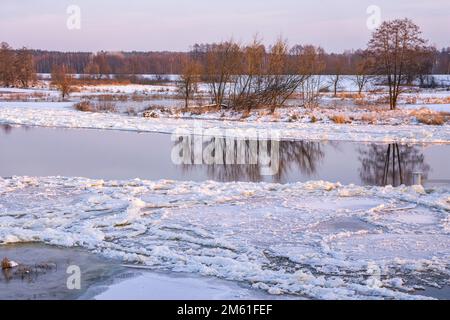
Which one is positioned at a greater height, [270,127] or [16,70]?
[16,70]

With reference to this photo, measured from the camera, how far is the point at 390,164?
626 inches

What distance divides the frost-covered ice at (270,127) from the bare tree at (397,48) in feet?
24.2

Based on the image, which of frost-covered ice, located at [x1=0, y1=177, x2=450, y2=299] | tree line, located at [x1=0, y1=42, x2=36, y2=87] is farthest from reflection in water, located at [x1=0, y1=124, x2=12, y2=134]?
tree line, located at [x1=0, y1=42, x2=36, y2=87]

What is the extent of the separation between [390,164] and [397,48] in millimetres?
18220

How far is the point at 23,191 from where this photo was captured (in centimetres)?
1191

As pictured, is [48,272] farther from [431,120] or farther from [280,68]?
[280,68]

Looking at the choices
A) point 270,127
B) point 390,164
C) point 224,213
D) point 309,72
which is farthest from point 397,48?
point 224,213

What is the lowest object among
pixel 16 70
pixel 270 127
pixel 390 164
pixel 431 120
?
pixel 390 164

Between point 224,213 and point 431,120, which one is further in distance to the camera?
point 431,120

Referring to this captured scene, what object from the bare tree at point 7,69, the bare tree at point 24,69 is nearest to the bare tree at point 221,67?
the bare tree at point 24,69

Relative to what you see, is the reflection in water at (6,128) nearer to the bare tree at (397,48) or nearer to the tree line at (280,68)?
the tree line at (280,68)

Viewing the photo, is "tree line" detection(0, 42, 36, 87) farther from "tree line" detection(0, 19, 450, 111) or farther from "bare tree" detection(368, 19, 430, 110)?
"bare tree" detection(368, 19, 430, 110)

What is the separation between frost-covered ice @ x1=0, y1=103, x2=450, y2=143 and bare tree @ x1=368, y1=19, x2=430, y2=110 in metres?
7.37

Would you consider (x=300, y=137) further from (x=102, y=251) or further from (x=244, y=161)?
(x=102, y=251)
